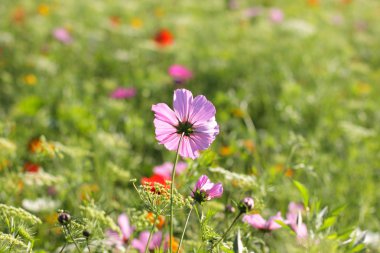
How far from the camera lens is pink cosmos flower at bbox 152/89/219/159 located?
0.90 metres

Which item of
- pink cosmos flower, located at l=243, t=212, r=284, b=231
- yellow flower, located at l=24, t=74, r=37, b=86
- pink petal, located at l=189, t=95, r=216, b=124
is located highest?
yellow flower, located at l=24, t=74, r=37, b=86

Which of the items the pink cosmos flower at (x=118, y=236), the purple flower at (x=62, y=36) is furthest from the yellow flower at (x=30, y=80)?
the pink cosmos flower at (x=118, y=236)

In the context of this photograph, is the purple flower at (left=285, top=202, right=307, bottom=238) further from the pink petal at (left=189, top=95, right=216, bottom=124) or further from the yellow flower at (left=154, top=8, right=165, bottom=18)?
the yellow flower at (left=154, top=8, right=165, bottom=18)

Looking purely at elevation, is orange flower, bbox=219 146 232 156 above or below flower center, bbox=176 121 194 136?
above

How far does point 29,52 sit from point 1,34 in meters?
0.23

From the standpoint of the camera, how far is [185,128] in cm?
93

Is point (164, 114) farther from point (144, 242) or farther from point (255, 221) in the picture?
point (144, 242)

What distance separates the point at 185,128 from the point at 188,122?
0.01 meters

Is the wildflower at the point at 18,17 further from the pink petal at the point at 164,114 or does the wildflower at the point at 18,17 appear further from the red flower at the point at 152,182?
the pink petal at the point at 164,114

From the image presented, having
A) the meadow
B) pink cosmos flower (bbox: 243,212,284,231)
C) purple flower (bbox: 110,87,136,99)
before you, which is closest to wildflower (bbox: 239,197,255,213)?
the meadow

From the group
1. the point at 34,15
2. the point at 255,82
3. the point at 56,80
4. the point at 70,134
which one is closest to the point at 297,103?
the point at 255,82

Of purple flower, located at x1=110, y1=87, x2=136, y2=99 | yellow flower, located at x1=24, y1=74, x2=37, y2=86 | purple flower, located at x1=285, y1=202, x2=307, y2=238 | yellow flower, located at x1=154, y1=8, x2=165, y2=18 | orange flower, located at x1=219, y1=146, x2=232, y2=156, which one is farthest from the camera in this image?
yellow flower, located at x1=154, y1=8, x2=165, y2=18

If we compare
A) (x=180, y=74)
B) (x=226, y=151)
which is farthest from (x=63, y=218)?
(x=180, y=74)

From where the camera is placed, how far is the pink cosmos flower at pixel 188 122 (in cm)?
90
